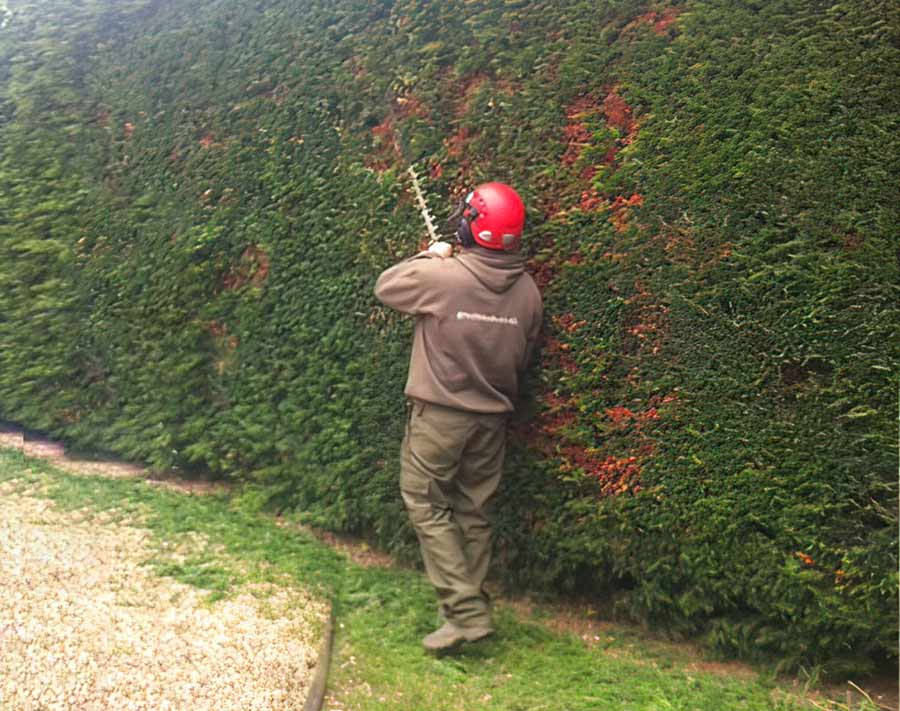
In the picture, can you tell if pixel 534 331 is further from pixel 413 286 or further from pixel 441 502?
pixel 441 502

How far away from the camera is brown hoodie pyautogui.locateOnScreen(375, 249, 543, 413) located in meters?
4.52

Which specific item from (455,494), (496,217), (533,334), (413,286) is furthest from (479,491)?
(496,217)

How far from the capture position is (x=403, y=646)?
4676 millimetres

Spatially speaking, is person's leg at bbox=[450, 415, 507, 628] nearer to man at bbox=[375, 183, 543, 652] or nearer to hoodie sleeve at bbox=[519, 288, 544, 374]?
man at bbox=[375, 183, 543, 652]

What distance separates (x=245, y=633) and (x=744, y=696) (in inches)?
94.5

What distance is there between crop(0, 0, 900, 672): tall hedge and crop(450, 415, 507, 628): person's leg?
0.27 meters

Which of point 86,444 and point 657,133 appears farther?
point 86,444

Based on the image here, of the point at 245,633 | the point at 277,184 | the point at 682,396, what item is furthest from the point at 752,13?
the point at 245,633

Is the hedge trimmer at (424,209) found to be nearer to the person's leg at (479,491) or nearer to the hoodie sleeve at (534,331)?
the hoodie sleeve at (534,331)

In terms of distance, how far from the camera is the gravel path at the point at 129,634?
143 inches

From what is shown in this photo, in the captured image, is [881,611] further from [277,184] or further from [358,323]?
[277,184]

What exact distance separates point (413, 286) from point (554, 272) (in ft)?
2.65

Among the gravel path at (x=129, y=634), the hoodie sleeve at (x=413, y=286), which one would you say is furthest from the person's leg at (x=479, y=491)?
the gravel path at (x=129, y=634)

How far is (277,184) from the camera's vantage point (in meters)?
5.99
